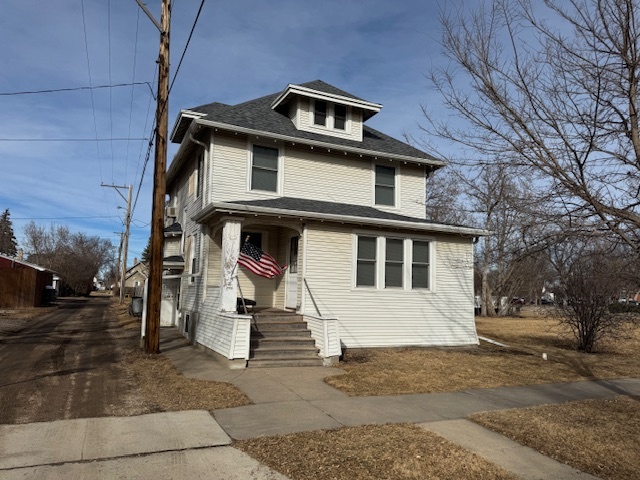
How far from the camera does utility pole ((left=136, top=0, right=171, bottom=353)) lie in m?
11.3

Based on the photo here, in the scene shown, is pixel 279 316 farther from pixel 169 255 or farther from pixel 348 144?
pixel 169 255

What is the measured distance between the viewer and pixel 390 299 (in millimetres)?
13375

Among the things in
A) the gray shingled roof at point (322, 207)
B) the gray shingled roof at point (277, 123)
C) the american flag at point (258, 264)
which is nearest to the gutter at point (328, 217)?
the gray shingled roof at point (322, 207)

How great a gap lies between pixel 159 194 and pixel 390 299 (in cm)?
689

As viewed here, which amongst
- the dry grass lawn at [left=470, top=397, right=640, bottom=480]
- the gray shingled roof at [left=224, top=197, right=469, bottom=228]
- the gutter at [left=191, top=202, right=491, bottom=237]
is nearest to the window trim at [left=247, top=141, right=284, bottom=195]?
the gray shingled roof at [left=224, top=197, right=469, bottom=228]

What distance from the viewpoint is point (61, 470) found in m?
4.37

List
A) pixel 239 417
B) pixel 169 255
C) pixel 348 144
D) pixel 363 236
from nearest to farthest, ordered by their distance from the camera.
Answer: pixel 239 417
pixel 363 236
pixel 348 144
pixel 169 255

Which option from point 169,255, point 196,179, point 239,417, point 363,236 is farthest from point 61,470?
point 169,255

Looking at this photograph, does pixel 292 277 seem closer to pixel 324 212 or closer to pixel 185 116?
pixel 324 212

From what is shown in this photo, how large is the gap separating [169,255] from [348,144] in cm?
856

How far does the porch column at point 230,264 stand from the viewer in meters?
10.9

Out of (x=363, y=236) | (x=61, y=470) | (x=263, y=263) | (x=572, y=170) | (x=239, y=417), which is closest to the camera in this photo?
(x=61, y=470)

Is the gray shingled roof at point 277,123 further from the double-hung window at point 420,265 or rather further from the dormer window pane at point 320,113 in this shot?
the double-hung window at point 420,265

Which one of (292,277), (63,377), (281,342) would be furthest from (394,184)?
(63,377)
